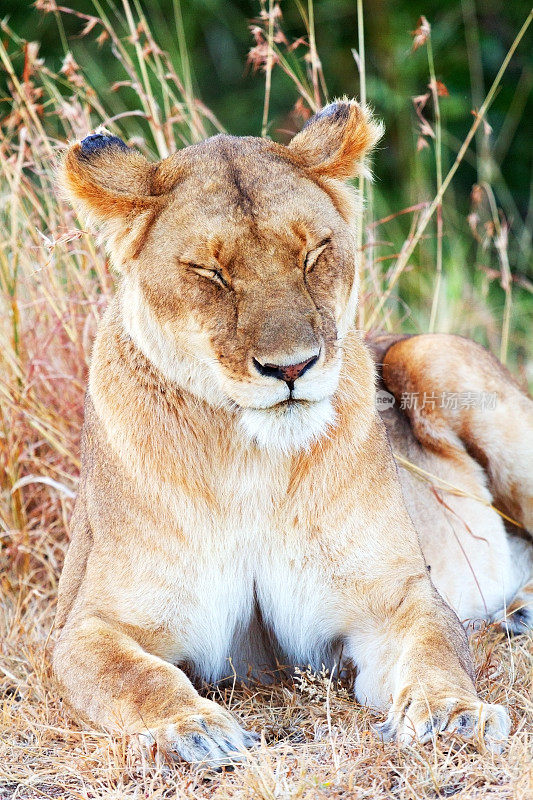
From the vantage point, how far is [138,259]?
95.7 inches

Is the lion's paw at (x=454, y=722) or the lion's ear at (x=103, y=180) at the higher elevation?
the lion's ear at (x=103, y=180)

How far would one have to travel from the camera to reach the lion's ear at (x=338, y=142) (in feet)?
8.46

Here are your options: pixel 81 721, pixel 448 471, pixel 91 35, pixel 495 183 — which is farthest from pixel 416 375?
pixel 91 35

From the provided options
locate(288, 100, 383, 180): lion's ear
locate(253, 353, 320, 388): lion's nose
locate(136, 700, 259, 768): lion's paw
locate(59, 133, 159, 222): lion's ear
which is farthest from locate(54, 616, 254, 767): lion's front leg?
locate(288, 100, 383, 180): lion's ear

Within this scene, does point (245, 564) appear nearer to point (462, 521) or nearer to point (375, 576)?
point (375, 576)

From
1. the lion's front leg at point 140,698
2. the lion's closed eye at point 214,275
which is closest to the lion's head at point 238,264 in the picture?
the lion's closed eye at point 214,275

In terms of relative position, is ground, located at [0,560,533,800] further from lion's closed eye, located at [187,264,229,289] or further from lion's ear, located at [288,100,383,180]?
lion's ear, located at [288,100,383,180]

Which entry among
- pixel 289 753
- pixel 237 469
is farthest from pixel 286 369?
pixel 289 753

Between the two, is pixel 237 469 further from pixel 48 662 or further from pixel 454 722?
pixel 48 662

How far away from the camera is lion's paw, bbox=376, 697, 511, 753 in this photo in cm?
212

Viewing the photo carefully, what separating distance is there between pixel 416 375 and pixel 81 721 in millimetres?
1581

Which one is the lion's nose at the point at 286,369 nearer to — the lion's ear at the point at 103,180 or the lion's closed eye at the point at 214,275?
the lion's closed eye at the point at 214,275

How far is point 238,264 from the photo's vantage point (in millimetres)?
2266

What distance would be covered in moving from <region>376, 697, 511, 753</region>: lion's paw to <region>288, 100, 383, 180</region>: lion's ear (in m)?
1.22
